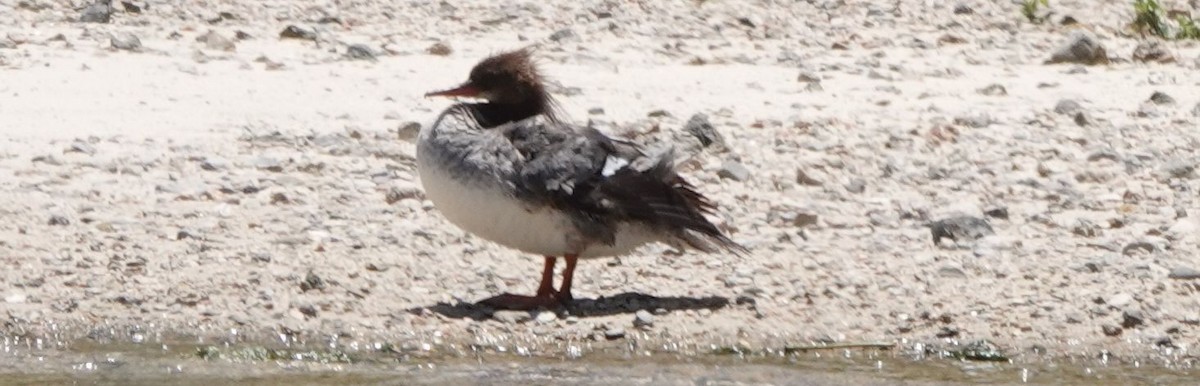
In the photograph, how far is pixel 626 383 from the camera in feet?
21.8

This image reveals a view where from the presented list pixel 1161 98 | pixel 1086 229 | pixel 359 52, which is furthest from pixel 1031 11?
pixel 1086 229

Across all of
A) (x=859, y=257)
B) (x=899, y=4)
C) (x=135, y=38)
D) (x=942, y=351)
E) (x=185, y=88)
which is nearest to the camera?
(x=942, y=351)

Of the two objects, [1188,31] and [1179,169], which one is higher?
[1179,169]

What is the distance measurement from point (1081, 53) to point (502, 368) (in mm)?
5576

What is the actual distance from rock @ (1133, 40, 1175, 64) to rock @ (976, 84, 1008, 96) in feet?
4.00

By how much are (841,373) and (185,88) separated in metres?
4.15

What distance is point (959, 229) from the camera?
8.24 meters

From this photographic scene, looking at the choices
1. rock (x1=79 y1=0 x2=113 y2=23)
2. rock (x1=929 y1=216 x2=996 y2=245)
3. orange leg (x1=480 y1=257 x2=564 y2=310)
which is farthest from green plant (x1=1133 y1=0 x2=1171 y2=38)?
orange leg (x1=480 y1=257 x2=564 y2=310)

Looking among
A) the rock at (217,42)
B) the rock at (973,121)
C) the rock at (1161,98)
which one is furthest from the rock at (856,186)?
the rock at (217,42)

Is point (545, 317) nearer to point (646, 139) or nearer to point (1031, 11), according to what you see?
point (646, 139)

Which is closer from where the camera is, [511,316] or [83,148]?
[511,316]

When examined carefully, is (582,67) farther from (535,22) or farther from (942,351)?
(942,351)

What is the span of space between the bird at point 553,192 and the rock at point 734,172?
167cm

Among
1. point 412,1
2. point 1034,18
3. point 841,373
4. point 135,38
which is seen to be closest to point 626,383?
point 841,373
